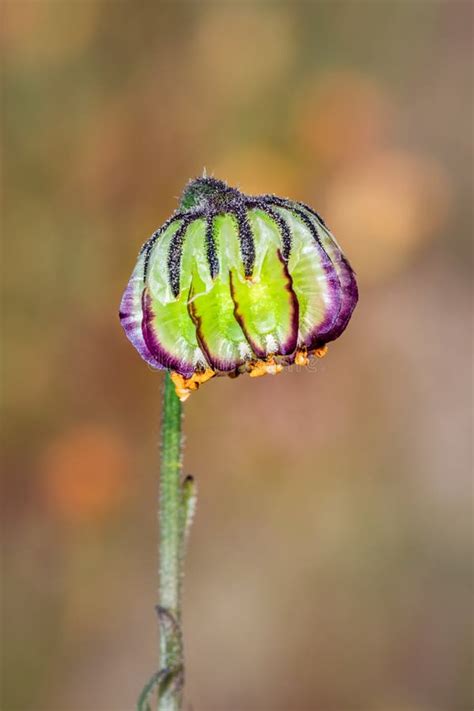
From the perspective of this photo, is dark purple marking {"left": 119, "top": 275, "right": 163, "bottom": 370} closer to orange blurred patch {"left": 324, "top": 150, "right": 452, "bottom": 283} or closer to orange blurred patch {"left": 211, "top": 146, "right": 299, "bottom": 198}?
orange blurred patch {"left": 324, "top": 150, "right": 452, "bottom": 283}

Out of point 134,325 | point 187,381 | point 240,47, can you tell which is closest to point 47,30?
point 240,47

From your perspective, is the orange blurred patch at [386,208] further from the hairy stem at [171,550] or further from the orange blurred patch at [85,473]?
the hairy stem at [171,550]

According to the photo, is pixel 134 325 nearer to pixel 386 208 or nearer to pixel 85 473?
pixel 85 473

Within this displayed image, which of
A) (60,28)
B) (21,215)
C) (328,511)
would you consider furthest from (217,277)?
(60,28)

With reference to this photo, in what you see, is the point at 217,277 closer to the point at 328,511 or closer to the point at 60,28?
→ the point at 328,511

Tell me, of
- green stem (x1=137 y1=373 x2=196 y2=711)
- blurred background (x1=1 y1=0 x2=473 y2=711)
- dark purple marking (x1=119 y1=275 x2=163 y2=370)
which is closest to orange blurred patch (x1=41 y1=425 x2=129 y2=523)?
blurred background (x1=1 y1=0 x2=473 y2=711)
